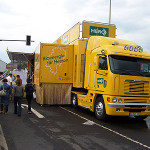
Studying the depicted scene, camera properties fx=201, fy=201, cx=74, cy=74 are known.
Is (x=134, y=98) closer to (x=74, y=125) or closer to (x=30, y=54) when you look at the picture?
(x=74, y=125)

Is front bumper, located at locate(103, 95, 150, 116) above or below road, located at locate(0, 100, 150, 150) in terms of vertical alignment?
above

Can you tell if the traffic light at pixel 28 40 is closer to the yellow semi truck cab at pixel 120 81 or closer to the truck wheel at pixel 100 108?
the yellow semi truck cab at pixel 120 81

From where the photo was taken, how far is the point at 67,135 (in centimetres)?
602

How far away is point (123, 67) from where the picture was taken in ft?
25.0

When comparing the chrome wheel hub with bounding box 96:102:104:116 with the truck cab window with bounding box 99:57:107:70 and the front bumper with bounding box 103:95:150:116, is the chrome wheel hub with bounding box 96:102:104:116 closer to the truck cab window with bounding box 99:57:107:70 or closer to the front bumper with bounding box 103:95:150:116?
the front bumper with bounding box 103:95:150:116

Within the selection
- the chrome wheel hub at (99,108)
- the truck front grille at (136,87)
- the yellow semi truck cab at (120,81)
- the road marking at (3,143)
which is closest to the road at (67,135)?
the road marking at (3,143)

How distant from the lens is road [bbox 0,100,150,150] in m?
5.08

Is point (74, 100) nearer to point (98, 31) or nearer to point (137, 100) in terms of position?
point (98, 31)

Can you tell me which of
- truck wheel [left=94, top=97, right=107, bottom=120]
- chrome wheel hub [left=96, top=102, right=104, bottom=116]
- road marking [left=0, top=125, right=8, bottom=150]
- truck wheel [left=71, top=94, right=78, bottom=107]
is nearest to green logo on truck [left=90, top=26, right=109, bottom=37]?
truck wheel [left=71, top=94, right=78, bottom=107]

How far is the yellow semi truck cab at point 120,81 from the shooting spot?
24.2ft

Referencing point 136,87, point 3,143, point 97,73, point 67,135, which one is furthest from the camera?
point 97,73

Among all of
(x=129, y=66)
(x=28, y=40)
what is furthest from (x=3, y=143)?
(x=28, y=40)

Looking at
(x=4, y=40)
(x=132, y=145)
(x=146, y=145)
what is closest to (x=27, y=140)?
(x=132, y=145)

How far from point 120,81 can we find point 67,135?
110 inches
